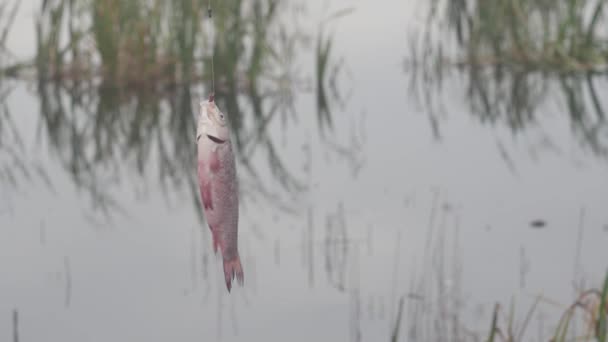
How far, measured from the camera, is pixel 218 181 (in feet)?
4.35

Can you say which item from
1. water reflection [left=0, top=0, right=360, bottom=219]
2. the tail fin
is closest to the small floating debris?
water reflection [left=0, top=0, right=360, bottom=219]

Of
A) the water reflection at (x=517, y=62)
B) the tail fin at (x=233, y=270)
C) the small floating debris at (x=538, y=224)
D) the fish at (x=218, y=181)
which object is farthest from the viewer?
the water reflection at (x=517, y=62)

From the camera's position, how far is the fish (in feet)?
4.24

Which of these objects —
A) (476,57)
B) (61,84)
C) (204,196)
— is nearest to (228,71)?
(61,84)

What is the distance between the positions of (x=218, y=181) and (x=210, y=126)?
8cm

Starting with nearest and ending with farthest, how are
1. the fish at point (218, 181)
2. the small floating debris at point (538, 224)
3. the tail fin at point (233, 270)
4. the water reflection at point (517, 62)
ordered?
the tail fin at point (233, 270) < the fish at point (218, 181) < the small floating debris at point (538, 224) < the water reflection at point (517, 62)

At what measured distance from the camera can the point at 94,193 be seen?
24.9 feet

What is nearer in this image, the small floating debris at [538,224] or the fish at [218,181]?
the fish at [218,181]

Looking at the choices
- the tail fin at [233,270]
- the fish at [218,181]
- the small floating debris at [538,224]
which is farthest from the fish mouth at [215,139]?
the small floating debris at [538,224]

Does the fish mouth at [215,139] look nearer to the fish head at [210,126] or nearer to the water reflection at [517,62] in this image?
the fish head at [210,126]

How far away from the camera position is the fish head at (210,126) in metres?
1.35

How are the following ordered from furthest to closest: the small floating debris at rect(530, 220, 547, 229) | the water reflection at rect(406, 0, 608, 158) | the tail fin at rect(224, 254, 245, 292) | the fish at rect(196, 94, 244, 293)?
the water reflection at rect(406, 0, 608, 158) → the small floating debris at rect(530, 220, 547, 229) → the fish at rect(196, 94, 244, 293) → the tail fin at rect(224, 254, 245, 292)

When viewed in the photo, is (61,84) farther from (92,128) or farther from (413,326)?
(413,326)

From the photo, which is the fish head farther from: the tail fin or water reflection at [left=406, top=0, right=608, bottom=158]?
water reflection at [left=406, top=0, right=608, bottom=158]
